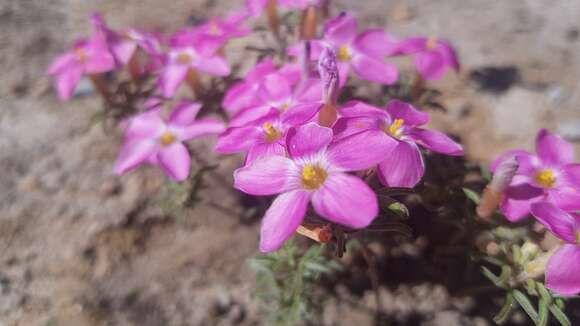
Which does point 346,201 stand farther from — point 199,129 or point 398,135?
point 199,129

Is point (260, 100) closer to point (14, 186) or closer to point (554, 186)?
point (554, 186)

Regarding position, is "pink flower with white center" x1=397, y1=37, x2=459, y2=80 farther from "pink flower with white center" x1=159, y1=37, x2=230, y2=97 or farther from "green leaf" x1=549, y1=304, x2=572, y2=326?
"green leaf" x1=549, y1=304, x2=572, y2=326

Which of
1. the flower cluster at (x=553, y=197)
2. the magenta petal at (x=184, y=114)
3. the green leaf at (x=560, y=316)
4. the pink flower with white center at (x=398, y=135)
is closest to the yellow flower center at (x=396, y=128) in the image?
the pink flower with white center at (x=398, y=135)

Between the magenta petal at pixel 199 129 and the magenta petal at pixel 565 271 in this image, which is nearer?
the magenta petal at pixel 565 271

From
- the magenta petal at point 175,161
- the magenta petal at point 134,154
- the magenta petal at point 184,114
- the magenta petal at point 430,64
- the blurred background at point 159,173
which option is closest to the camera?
the magenta petal at point 175,161

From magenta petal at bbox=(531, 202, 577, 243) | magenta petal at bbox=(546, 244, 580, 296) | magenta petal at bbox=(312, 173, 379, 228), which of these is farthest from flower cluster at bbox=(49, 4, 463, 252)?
magenta petal at bbox=(546, 244, 580, 296)

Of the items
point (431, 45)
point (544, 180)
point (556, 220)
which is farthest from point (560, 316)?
point (431, 45)

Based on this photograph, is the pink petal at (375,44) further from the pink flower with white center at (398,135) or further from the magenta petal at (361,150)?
the magenta petal at (361,150)
